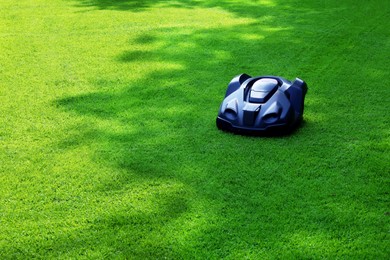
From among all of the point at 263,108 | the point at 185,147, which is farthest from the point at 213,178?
the point at 263,108

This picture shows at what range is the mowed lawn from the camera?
Result: 2.80 m

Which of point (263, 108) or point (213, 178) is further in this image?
point (263, 108)

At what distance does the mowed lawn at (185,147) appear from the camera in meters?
2.80

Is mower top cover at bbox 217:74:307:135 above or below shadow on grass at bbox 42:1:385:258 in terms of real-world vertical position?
above

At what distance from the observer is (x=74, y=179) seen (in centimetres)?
336

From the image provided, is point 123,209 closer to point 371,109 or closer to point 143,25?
point 371,109

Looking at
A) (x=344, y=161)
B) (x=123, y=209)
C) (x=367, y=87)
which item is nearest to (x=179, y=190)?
(x=123, y=209)

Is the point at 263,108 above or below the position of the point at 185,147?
above

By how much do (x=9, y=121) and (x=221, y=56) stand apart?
2160mm

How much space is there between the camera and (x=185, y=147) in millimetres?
3717

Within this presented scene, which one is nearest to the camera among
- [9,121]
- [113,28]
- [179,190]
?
[179,190]

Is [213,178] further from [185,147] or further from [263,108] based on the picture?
[263,108]

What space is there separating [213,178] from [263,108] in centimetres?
66

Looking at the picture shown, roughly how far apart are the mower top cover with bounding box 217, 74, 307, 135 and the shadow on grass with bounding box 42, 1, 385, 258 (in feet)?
0.28
